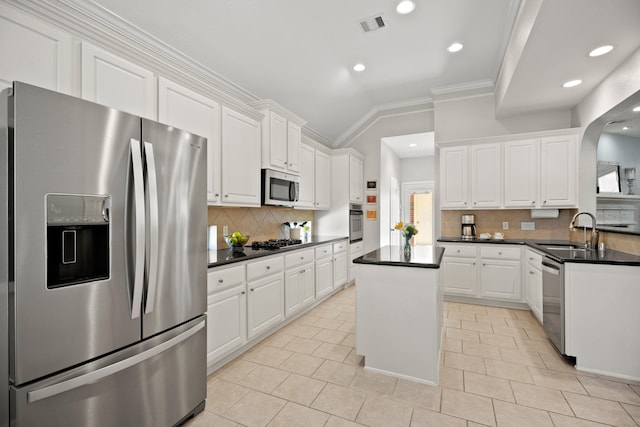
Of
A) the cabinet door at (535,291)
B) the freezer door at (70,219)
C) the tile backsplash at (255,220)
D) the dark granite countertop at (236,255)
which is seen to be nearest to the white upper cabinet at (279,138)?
the tile backsplash at (255,220)

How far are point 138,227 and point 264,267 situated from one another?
5.16 feet

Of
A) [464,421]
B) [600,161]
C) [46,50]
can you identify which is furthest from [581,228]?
[46,50]

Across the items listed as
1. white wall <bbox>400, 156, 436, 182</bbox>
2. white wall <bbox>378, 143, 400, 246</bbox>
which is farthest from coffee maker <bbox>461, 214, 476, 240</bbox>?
white wall <bbox>400, 156, 436, 182</bbox>

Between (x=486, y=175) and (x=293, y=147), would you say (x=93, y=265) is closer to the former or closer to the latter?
(x=293, y=147)

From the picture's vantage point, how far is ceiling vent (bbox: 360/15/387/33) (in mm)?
3123

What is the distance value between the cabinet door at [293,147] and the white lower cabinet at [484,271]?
7.59 feet

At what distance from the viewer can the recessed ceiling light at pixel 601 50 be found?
259 cm

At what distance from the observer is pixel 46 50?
1664 millimetres

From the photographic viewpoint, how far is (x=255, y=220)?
12.9 ft

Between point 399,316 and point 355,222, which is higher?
point 355,222

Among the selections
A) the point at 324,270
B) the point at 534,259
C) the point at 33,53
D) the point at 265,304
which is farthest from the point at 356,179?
the point at 33,53

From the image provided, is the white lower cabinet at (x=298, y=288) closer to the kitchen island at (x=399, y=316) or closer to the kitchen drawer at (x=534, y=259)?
the kitchen island at (x=399, y=316)

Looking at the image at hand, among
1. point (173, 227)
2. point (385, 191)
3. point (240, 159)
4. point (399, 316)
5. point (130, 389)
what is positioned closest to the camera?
point (130, 389)

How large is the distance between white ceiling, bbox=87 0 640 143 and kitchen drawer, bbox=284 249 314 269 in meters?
2.15
